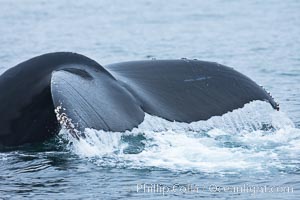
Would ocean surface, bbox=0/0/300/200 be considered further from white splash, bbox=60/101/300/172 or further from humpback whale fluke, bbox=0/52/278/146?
humpback whale fluke, bbox=0/52/278/146

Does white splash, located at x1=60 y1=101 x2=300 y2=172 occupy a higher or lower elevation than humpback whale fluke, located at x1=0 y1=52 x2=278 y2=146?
lower

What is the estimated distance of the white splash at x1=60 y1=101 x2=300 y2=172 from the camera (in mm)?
6469

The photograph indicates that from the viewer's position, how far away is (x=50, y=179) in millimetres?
6281

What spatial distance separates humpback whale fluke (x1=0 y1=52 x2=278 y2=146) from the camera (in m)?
5.99

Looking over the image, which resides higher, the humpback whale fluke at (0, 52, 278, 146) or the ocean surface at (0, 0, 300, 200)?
the humpback whale fluke at (0, 52, 278, 146)

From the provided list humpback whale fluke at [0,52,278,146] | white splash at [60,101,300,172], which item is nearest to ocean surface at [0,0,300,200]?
white splash at [60,101,300,172]

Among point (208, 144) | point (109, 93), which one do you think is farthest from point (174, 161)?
point (109, 93)

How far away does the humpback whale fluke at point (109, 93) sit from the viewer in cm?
599

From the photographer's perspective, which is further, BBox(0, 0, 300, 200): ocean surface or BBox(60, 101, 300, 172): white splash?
BBox(60, 101, 300, 172): white splash

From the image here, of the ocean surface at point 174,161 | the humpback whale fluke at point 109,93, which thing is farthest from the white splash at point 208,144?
the humpback whale fluke at point 109,93

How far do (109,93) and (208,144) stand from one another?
1123mm

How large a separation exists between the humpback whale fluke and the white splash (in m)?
0.15

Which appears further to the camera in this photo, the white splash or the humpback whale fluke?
the white splash

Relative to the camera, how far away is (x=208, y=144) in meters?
7.02
